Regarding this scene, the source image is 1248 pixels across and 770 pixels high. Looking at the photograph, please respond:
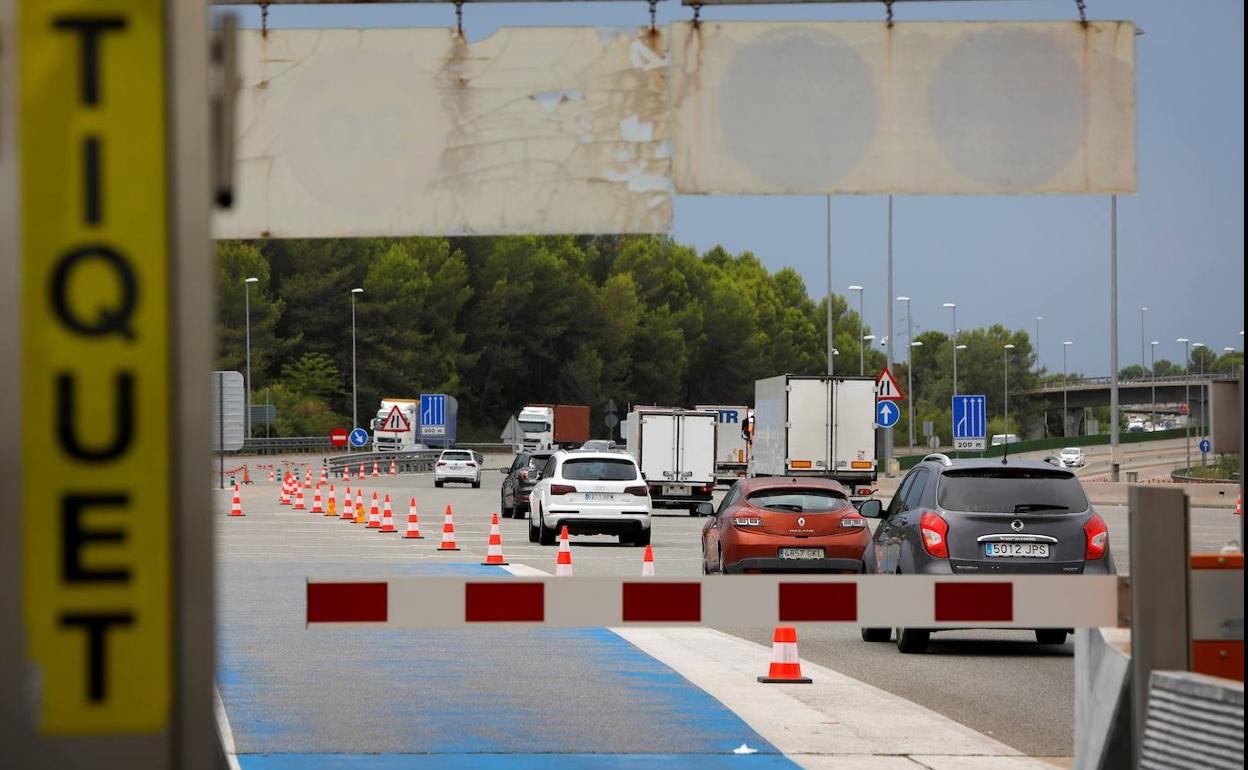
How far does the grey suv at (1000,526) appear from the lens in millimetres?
16312

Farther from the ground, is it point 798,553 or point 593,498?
point 798,553

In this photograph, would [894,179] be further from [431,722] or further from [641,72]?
[431,722]

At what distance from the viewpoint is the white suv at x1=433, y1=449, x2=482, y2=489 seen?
73438 mm

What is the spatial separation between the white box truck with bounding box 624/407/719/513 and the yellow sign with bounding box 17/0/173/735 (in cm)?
4737

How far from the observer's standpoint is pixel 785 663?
44.4 ft

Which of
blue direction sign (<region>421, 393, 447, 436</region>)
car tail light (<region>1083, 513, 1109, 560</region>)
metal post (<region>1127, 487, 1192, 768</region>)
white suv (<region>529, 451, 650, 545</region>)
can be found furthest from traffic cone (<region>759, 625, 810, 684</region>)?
blue direction sign (<region>421, 393, 447, 436</region>)

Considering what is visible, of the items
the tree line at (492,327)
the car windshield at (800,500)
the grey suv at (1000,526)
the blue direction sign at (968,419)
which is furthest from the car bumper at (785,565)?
the tree line at (492,327)

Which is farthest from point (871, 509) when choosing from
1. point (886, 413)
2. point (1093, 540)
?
point (886, 413)

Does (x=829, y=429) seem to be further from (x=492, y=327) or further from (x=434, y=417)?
(x=492, y=327)

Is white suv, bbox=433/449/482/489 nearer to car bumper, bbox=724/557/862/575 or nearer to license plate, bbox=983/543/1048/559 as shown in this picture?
car bumper, bbox=724/557/862/575

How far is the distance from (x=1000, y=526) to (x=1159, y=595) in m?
9.42

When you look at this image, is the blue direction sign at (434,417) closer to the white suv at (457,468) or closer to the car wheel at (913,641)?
the white suv at (457,468)

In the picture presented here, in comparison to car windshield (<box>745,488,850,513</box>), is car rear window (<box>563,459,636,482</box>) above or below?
below

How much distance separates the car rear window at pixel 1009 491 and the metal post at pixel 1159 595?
9438 mm
